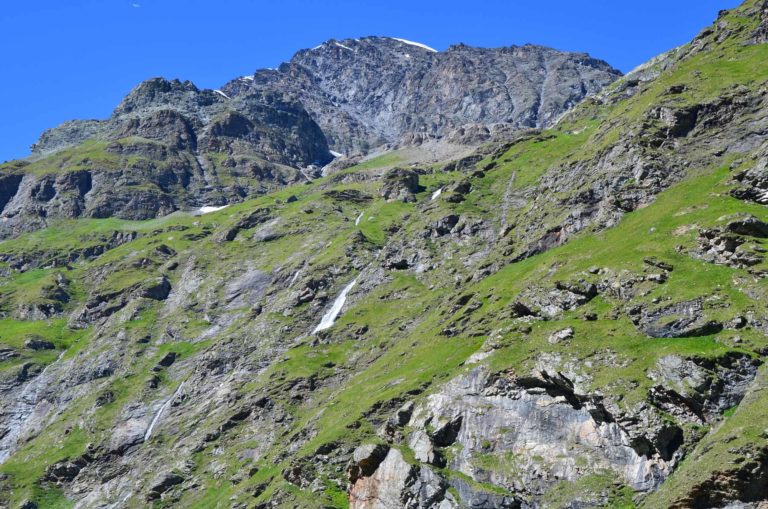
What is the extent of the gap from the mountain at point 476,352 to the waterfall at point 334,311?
111cm

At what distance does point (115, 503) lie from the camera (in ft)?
352

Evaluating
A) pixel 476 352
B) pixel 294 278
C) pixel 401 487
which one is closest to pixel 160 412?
pixel 294 278

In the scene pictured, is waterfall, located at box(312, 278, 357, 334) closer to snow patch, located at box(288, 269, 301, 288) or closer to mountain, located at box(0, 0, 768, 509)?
mountain, located at box(0, 0, 768, 509)

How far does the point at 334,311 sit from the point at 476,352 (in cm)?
6739

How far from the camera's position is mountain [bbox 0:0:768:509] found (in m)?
56.0

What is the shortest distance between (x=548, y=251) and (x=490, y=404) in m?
46.4

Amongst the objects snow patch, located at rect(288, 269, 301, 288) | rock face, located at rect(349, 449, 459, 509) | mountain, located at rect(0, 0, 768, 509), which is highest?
snow patch, located at rect(288, 269, 301, 288)

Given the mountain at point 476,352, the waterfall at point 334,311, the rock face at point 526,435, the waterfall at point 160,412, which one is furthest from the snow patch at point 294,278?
the rock face at point 526,435

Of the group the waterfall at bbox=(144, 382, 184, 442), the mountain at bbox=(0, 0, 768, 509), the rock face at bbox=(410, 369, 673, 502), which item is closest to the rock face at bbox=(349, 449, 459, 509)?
the mountain at bbox=(0, 0, 768, 509)

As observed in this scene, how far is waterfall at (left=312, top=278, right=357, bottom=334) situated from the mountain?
111 cm

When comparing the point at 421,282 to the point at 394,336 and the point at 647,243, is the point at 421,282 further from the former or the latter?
the point at 647,243

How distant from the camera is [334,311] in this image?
142 metres

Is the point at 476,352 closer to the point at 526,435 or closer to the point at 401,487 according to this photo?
the point at 526,435

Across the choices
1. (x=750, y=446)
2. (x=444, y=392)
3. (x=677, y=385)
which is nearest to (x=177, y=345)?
(x=444, y=392)
